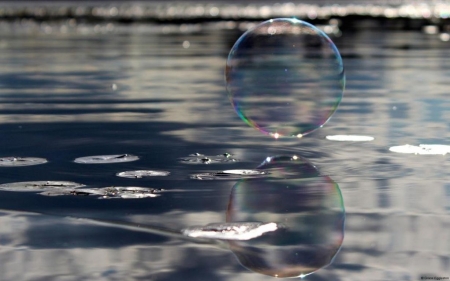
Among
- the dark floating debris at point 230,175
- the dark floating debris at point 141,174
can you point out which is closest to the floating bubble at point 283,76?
the dark floating debris at point 230,175

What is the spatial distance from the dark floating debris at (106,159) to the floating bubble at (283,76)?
3.32 feet

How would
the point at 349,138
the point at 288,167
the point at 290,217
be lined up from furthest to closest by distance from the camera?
the point at 349,138 < the point at 288,167 < the point at 290,217

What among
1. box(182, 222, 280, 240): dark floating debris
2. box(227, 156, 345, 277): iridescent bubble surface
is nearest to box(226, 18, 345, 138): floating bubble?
box(227, 156, 345, 277): iridescent bubble surface

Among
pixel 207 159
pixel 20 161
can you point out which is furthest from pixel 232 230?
pixel 20 161

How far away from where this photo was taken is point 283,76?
29.3 feet

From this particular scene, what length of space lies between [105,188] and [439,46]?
23.8 m

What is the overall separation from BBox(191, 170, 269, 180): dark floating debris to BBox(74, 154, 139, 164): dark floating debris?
99cm

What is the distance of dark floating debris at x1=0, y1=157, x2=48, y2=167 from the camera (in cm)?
866

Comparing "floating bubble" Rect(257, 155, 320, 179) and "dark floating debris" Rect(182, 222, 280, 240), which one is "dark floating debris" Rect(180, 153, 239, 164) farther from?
"dark floating debris" Rect(182, 222, 280, 240)

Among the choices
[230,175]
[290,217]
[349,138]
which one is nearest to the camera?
[290,217]

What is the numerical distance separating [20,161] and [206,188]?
1946mm

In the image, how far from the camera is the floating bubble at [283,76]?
29.2 ft

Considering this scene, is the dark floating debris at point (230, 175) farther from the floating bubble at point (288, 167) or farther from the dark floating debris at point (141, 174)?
the dark floating debris at point (141, 174)

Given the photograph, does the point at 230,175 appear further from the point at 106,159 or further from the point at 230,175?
the point at 106,159
